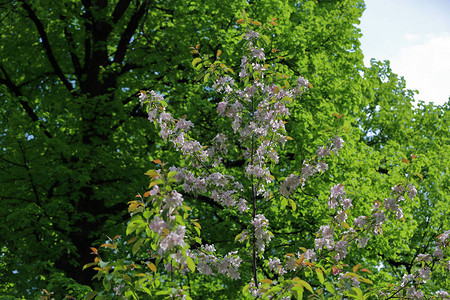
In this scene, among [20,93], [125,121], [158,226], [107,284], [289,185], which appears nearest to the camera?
[158,226]

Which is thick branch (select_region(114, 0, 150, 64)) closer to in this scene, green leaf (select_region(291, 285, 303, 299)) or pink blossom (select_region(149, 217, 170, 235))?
pink blossom (select_region(149, 217, 170, 235))

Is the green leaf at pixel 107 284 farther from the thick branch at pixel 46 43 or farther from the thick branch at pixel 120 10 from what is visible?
the thick branch at pixel 120 10

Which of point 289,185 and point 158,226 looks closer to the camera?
point 158,226

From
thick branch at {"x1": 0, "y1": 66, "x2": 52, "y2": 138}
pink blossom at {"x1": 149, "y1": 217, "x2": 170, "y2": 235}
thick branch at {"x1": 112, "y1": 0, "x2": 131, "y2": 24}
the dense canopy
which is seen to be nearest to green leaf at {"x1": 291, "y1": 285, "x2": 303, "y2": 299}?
pink blossom at {"x1": 149, "y1": 217, "x2": 170, "y2": 235}

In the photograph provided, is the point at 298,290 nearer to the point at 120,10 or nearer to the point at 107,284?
the point at 107,284

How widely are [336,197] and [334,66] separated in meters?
7.68

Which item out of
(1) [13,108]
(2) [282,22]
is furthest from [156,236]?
(2) [282,22]

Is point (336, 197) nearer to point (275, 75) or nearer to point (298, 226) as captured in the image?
point (275, 75)

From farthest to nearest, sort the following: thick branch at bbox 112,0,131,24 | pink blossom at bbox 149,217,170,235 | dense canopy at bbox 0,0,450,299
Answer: thick branch at bbox 112,0,131,24, dense canopy at bbox 0,0,450,299, pink blossom at bbox 149,217,170,235

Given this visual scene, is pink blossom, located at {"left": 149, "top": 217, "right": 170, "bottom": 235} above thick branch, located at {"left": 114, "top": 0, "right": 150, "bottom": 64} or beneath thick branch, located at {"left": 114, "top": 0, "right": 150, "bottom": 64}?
beneath

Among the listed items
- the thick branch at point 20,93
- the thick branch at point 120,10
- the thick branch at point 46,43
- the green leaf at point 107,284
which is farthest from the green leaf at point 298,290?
the thick branch at point 120,10

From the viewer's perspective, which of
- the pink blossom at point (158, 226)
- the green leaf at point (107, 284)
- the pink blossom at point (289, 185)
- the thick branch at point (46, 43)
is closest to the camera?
the pink blossom at point (158, 226)

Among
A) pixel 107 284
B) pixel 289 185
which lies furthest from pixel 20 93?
pixel 107 284

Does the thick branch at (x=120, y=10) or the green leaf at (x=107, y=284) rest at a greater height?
the thick branch at (x=120, y=10)
